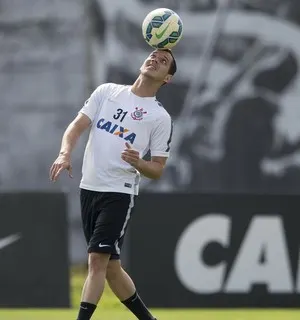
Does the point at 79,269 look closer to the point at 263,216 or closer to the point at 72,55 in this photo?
the point at 72,55

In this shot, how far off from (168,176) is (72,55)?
2.34 meters

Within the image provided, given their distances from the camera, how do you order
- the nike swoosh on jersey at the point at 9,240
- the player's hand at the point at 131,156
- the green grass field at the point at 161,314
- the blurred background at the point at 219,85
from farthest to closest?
the blurred background at the point at 219,85 → the nike swoosh on jersey at the point at 9,240 → the green grass field at the point at 161,314 → the player's hand at the point at 131,156

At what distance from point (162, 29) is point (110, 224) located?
146 centimetres

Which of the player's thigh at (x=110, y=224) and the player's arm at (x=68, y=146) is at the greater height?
the player's arm at (x=68, y=146)

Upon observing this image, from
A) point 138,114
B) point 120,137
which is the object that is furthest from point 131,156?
point 138,114

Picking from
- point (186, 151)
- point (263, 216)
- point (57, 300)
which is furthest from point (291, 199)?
point (186, 151)

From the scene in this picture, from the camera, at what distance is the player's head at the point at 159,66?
8750 millimetres

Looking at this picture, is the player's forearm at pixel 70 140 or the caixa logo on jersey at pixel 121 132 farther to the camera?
the caixa logo on jersey at pixel 121 132

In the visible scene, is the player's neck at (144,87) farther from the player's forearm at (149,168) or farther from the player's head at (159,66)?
the player's forearm at (149,168)

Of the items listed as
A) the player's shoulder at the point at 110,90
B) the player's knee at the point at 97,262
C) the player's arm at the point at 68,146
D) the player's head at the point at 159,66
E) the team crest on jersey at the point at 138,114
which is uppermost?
the player's head at the point at 159,66

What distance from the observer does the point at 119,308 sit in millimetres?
12719

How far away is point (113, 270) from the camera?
8789mm

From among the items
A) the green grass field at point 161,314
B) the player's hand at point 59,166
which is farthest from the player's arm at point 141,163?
the green grass field at point 161,314

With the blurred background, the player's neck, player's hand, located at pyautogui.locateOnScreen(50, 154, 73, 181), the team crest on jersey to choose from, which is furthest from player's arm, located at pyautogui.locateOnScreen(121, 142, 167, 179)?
the blurred background
